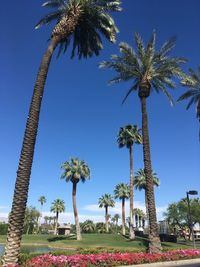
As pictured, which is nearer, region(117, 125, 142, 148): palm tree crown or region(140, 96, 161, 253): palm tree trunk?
region(140, 96, 161, 253): palm tree trunk

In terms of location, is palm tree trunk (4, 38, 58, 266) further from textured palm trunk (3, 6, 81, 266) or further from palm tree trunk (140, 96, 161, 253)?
palm tree trunk (140, 96, 161, 253)

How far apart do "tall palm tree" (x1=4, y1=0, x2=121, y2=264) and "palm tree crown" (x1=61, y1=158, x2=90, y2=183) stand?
3981 centimetres

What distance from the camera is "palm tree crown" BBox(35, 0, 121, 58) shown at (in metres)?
22.9

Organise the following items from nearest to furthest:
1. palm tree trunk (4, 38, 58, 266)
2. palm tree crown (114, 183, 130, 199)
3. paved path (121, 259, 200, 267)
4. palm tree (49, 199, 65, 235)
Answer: palm tree trunk (4, 38, 58, 266) < paved path (121, 259, 200, 267) < palm tree crown (114, 183, 130, 199) < palm tree (49, 199, 65, 235)

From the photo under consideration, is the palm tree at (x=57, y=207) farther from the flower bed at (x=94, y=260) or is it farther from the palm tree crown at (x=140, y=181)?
the flower bed at (x=94, y=260)

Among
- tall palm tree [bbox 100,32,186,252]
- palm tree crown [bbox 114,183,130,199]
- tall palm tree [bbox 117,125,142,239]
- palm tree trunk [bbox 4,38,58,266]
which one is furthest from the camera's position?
palm tree crown [bbox 114,183,130,199]

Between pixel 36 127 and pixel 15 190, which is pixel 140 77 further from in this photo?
A: pixel 15 190

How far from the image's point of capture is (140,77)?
30.3 m

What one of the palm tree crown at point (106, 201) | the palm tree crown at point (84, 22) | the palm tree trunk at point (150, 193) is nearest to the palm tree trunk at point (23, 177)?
the palm tree crown at point (84, 22)

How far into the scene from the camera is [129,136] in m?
62.7

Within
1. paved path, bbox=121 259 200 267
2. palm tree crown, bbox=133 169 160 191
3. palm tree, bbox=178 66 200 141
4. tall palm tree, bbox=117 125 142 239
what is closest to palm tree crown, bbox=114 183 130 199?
palm tree crown, bbox=133 169 160 191

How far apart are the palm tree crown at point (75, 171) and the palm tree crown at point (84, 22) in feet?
131

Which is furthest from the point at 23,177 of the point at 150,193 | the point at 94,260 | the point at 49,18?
the point at 49,18

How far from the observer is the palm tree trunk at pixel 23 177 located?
51.2 feet
